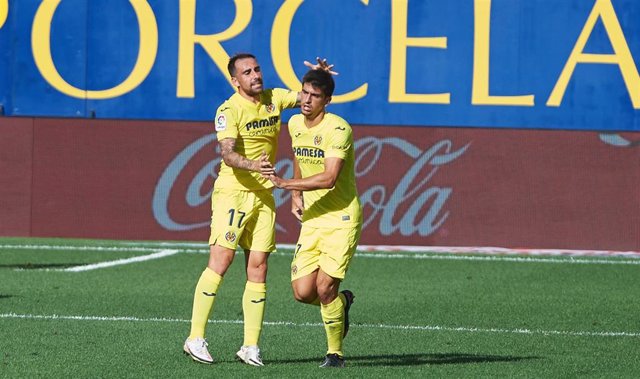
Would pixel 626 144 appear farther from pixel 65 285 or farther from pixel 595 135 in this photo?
pixel 65 285

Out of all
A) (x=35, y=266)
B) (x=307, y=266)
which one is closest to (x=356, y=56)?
(x=35, y=266)

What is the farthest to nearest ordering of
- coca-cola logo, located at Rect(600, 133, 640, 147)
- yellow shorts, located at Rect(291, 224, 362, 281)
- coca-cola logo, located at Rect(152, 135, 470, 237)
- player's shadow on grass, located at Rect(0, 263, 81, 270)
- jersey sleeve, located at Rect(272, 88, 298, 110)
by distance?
coca-cola logo, located at Rect(152, 135, 470, 237)
coca-cola logo, located at Rect(600, 133, 640, 147)
player's shadow on grass, located at Rect(0, 263, 81, 270)
jersey sleeve, located at Rect(272, 88, 298, 110)
yellow shorts, located at Rect(291, 224, 362, 281)

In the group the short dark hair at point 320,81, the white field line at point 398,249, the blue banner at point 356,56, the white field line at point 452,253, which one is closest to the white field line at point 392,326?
the short dark hair at point 320,81

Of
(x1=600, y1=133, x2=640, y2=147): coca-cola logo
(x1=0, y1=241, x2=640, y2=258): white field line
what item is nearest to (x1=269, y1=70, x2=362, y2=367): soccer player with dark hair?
(x1=0, y1=241, x2=640, y2=258): white field line

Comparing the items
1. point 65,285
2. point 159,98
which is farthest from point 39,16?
point 65,285

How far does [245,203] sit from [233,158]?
1.42 feet

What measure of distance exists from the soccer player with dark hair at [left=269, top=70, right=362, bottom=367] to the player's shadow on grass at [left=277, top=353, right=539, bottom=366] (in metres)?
0.35

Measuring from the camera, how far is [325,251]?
9.78m

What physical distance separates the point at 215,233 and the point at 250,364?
0.93 m

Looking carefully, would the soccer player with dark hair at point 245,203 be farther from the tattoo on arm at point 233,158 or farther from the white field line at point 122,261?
the white field line at point 122,261

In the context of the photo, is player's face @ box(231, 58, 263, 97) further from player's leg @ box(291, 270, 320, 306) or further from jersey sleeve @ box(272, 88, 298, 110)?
player's leg @ box(291, 270, 320, 306)

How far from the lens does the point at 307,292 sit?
9836mm

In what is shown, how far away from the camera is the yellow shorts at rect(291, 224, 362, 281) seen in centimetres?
973

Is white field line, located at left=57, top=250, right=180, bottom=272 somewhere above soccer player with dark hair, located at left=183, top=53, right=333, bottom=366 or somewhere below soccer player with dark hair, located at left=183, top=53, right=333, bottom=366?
below
